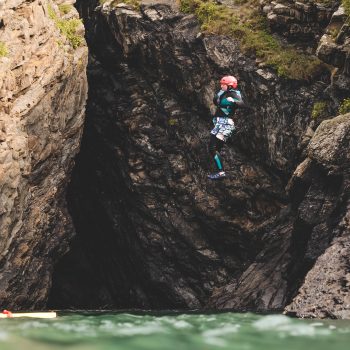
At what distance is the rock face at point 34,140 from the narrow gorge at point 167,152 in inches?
2.6

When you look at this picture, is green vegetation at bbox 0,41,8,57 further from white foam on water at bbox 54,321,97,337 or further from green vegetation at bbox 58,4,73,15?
white foam on water at bbox 54,321,97,337

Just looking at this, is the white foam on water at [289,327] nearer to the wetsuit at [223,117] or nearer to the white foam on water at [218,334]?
the white foam on water at [218,334]

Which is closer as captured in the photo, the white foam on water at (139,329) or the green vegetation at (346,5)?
the white foam on water at (139,329)

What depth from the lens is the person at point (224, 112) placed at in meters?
19.0

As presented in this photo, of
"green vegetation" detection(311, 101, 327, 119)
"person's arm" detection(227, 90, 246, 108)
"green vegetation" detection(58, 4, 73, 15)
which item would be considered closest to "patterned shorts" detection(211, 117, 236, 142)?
"person's arm" detection(227, 90, 246, 108)

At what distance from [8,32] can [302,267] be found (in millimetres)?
11787

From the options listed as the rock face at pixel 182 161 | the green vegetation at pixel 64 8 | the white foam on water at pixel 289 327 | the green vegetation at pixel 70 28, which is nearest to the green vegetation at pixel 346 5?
the rock face at pixel 182 161

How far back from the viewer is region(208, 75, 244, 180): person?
1900 cm

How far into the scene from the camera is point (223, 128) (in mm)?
19828

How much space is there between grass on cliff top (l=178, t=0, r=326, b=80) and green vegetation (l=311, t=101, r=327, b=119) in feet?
4.42


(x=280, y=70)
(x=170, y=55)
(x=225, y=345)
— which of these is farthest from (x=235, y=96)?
(x=225, y=345)

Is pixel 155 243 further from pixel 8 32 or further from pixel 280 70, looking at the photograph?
pixel 8 32

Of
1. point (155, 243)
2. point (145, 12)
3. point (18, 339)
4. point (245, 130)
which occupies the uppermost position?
point (145, 12)

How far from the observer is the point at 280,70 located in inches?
842
